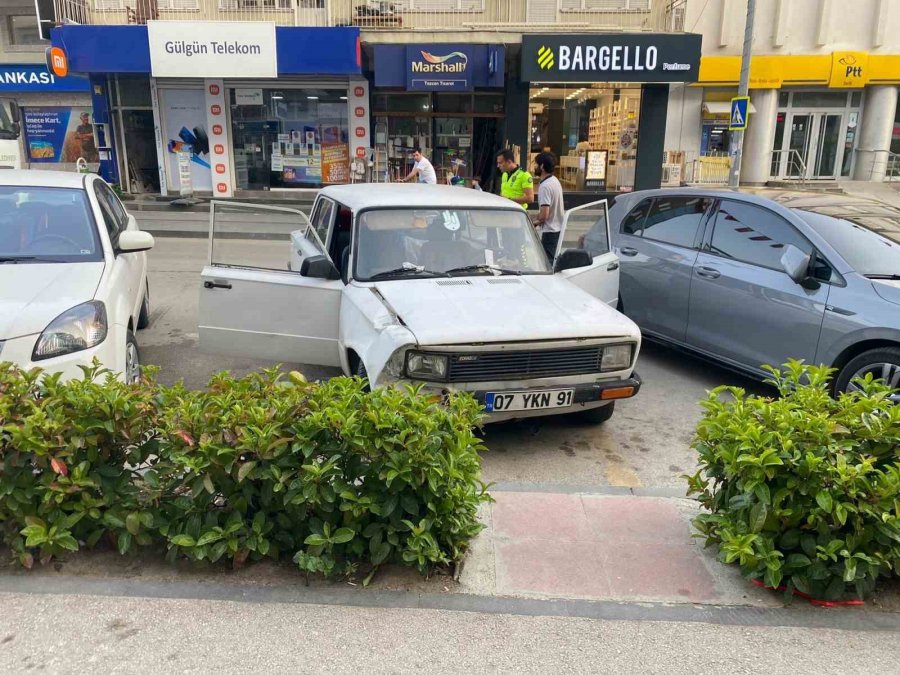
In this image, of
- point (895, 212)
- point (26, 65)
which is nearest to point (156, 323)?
point (895, 212)

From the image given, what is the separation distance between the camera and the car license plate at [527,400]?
15.1ft

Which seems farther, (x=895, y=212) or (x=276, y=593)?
(x=895, y=212)

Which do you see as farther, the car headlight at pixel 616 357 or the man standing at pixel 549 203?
the man standing at pixel 549 203

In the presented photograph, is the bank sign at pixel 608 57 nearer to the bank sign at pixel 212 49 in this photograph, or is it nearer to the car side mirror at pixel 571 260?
the bank sign at pixel 212 49

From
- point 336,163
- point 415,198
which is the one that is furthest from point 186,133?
point 415,198

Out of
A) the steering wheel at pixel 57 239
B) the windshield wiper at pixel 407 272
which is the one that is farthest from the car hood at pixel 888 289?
the steering wheel at pixel 57 239

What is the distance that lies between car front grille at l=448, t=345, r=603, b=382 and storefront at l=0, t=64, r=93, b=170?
23914 millimetres

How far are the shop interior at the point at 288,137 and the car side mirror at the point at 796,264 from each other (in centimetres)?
1629

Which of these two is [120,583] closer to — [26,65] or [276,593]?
[276,593]

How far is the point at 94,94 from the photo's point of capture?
19.9 metres

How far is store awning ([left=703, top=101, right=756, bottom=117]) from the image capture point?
23.4 m

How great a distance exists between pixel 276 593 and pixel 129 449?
962 mm

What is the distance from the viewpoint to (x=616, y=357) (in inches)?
193

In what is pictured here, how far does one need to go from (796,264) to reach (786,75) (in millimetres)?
21150
